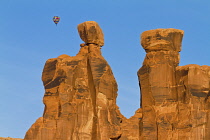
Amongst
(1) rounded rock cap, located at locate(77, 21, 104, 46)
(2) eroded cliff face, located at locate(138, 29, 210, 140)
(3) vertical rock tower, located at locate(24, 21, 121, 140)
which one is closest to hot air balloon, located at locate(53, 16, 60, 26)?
(3) vertical rock tower, located at locate(24, 21, 121, 140)

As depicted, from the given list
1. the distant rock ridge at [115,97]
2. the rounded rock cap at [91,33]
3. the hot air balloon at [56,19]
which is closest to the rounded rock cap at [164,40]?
the distant rock ridge at [115,97]

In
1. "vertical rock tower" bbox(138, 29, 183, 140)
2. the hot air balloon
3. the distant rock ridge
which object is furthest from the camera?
the hot air balloon

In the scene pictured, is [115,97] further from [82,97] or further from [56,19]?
[56,19]

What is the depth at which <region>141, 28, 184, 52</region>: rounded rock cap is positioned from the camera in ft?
312

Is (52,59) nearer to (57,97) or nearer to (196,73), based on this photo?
(57,97)

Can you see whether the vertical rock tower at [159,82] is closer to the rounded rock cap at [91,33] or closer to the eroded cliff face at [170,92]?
the eroded cliff face at [170,92]

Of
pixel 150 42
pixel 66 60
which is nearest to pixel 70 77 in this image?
pixel 66 60

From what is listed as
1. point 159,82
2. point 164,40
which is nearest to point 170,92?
point 159,82

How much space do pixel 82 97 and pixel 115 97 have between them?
129 inches

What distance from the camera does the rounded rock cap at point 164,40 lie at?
95125 mm

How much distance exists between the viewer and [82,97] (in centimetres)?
9512

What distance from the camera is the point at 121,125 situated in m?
95.4

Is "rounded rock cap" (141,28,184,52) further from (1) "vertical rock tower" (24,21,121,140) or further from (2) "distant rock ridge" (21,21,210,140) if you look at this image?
(1) "vertical rock tower" (24,21,121,140)

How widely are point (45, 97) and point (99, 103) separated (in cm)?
585
